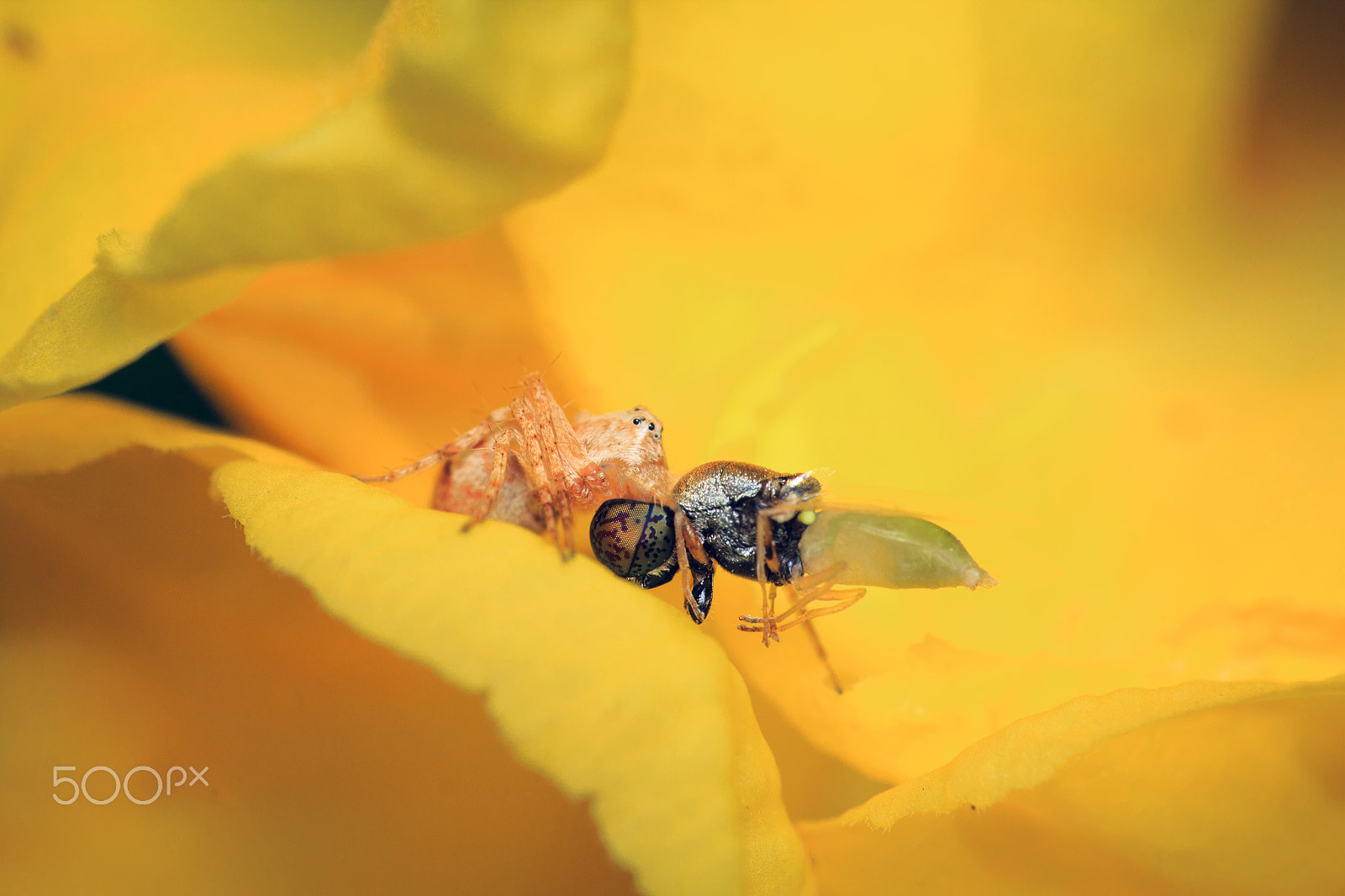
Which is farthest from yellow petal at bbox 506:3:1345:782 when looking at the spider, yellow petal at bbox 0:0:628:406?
yellow petal at bbox 0:0:628:406

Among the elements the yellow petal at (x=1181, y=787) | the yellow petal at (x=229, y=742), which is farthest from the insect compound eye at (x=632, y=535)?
the yellow petal at (x=1181, y=787)

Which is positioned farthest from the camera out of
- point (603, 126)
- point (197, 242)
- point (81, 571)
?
point (81, 571)

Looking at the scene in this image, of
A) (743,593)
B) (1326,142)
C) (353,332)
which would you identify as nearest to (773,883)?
(743,593)

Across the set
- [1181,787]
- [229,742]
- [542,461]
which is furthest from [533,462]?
[1181,787]

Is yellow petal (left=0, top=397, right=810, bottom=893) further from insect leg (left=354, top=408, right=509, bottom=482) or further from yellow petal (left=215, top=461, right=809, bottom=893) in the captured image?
insect leg (left=354, top=408, right=509, bottom=482)

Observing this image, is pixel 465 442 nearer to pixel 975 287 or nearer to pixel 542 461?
pixel 542 461

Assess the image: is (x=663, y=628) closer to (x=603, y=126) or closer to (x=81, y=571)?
(x=603, y=126)

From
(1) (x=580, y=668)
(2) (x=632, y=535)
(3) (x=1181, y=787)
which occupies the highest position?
(2) (x=632, y=535)

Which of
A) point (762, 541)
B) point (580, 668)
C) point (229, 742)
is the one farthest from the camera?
point (762, 541)
